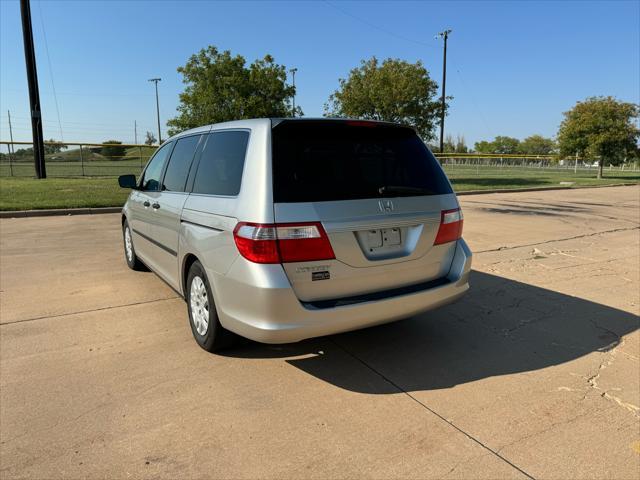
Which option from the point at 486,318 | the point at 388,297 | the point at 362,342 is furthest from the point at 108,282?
the point at 486,318

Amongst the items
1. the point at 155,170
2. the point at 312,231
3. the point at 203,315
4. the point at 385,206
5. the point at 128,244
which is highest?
the point at 155,170

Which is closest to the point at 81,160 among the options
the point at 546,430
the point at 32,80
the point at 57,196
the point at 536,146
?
the point at 32,80

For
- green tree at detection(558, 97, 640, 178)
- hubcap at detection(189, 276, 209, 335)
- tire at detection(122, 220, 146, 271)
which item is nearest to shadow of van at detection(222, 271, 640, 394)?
hubcap at detection(189, 276, 209, 335)

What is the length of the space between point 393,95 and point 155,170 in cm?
2086

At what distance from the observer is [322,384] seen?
10.3ft

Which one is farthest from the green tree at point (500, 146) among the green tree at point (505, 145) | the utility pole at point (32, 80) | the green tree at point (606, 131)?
the utility pole at point (32, 80)

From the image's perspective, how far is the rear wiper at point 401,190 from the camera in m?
3.20

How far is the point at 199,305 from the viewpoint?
3582 millimetres

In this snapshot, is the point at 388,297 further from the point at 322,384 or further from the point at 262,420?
the point at 262,420

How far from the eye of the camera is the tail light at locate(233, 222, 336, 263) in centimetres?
279

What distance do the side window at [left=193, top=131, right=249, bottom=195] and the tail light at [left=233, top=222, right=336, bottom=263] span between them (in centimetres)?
43

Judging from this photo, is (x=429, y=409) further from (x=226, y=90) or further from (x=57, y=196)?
(x=226, y=90)

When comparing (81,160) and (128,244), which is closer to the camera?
(128,244)

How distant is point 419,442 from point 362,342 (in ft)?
4.46
